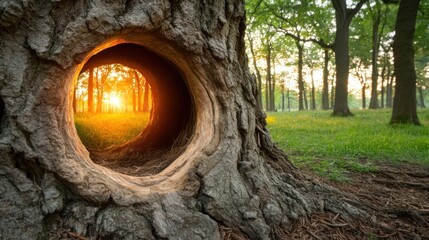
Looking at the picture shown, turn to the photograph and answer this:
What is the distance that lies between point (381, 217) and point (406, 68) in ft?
29.4

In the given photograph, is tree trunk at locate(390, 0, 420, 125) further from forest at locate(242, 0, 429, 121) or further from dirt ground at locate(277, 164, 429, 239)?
dirt ground at locate(277, 164, 429, 239)

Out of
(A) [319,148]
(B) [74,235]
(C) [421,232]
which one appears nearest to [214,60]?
(B) [74,235]

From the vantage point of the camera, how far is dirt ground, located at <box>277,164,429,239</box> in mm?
2418

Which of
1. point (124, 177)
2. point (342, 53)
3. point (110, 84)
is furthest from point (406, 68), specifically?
point (110, 84)

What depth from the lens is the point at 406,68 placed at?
9.73m

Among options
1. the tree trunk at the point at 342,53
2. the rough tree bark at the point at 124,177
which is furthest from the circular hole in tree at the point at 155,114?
the tree trunk at the point at 342,53

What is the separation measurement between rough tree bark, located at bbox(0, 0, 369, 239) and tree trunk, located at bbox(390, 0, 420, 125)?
8795mm

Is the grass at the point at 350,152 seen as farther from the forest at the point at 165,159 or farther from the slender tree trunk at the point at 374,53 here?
the slender tree trunk at the point at 374,53

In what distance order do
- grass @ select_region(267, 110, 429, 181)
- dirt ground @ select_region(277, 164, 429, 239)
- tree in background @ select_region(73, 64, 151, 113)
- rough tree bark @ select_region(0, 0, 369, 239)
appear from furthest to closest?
tree in background @ select_region(73, 64, 151, 113) < grass @ select_region(267, 110, 429, 181) < dirt ground @ select_region(277, 164, 429, 239) < rough tree bark @ select_region(0, 0, 369, 239)

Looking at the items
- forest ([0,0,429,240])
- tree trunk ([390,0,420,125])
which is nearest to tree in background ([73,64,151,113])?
forest ([0,0,429,240])

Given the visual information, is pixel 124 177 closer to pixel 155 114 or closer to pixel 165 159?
pixel 165 159

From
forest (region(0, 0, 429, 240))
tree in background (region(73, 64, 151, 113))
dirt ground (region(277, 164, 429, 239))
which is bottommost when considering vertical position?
dirt ground (region(277, 164, 429, 239))

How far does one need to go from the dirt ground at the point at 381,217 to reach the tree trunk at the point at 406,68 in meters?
7.04

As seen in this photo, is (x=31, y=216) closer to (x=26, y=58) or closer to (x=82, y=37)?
(x=26, y=58)
